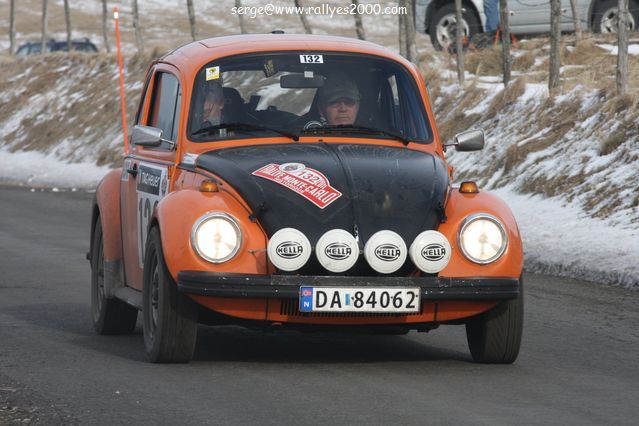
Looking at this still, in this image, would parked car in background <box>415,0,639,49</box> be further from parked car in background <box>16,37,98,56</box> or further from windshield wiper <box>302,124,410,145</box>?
parked car in background <box>16,37,98,56</box>

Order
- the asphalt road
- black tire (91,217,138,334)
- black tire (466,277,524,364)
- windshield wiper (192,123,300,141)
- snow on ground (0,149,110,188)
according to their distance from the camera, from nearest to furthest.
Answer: the asphalt road, black tire (466,277,524,364), windshield wiper (192,123,300,141), black tire (91,217,138,334), snow on ground (0,149,110,188)

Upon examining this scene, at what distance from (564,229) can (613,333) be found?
5.58 m

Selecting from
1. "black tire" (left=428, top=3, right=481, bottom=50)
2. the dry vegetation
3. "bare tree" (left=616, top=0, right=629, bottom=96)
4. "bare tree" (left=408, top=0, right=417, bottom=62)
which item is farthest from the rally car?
"black tire" (left=428, top=3, right=481, bottom=50)

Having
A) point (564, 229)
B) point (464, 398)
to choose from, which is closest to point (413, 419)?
point (464, 398)

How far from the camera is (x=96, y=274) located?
991cm

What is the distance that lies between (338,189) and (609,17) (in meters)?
21.8

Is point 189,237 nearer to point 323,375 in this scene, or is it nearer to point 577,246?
point 323,375

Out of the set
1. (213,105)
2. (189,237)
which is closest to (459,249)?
(189,237)

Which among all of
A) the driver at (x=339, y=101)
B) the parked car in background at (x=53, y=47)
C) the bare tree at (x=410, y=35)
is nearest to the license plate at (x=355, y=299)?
the driver at (x=339, y=101)

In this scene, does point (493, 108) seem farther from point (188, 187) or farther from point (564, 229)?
point (188, 187)

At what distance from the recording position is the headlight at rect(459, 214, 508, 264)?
7562mm

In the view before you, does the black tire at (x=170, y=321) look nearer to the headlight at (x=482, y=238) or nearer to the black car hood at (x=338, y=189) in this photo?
the black car hood at (x=338, y=189)

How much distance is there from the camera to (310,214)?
7.47 m

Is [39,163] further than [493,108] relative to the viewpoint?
Yes
